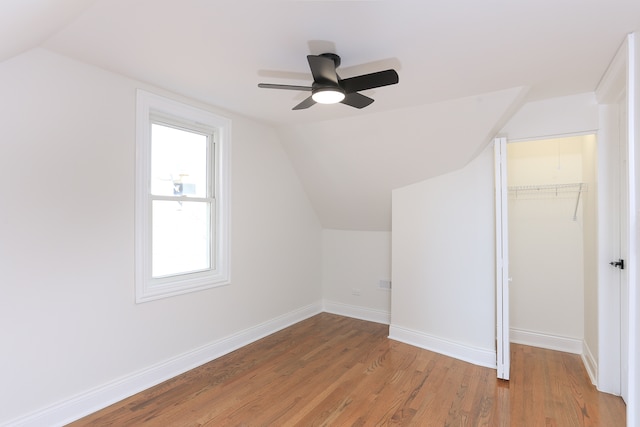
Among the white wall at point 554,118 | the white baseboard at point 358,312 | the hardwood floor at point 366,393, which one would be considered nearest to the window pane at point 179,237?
the hardwood floor at point 366,393

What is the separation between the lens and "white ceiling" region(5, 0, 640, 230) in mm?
1737

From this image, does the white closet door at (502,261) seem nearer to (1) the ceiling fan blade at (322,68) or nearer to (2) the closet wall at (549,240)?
(2) the closet wall at (549,240)

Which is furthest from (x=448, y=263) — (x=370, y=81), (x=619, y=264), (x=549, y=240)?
(x=370, y=81)

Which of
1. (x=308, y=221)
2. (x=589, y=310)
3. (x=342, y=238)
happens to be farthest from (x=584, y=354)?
(x=308, y=221)

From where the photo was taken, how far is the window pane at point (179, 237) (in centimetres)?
304

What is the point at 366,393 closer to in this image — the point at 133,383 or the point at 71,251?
the point at 133,383

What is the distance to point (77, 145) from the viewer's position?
2412 mm

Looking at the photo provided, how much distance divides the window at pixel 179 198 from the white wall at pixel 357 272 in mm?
1935

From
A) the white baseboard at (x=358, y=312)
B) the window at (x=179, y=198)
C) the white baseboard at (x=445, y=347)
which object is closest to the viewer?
the window at (x=179, y=198)

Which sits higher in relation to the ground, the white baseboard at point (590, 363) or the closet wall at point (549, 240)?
the closet wall at point (549, 240)

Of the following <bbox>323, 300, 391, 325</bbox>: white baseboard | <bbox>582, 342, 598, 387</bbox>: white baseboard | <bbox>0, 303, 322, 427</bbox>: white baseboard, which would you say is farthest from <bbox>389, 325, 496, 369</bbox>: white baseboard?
<bbox>0, 303, 322, 427</bbox>: white baseboard

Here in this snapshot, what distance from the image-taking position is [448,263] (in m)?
3.59

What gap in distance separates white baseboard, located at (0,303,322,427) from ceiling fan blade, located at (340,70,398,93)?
2750 mm

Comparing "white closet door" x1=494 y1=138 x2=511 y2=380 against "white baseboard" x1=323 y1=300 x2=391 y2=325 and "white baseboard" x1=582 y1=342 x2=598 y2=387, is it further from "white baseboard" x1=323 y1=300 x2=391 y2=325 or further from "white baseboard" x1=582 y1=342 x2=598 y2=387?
"white baseboard" x1=323 y1=300 x2=391 y2=325
